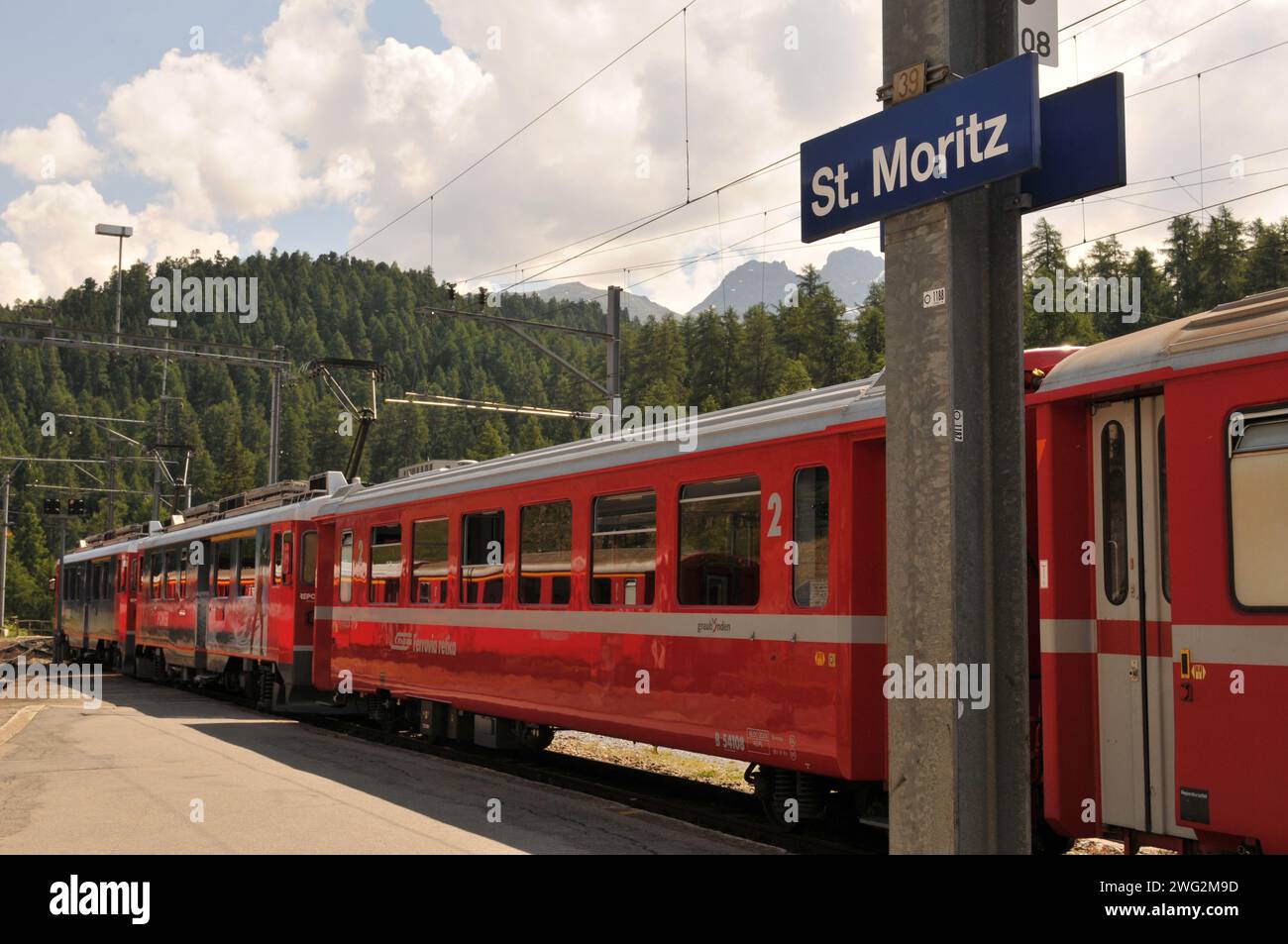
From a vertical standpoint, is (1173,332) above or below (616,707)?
above

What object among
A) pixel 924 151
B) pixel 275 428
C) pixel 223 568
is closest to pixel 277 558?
pixel 223 568

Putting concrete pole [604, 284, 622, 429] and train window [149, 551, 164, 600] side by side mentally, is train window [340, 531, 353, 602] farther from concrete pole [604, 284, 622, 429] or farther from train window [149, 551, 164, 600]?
train window [149, 551, 164, 600]

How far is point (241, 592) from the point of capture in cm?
2175

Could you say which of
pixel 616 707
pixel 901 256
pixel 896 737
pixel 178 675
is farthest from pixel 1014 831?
pixel 178 675

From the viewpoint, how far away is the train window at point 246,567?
21.1 m

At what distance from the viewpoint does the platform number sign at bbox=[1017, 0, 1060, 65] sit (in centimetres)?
475

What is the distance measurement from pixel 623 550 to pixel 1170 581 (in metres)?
5.22

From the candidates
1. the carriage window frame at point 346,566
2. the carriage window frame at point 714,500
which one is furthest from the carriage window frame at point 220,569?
the carriage window frame at point 714,500

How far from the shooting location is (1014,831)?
4.48 metres

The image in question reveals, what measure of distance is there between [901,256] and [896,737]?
1.75m

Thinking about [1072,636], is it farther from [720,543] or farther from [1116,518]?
[720,543]

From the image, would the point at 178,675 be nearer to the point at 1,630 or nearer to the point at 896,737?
the point at 896,737

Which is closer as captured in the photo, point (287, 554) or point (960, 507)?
point (960, 507)

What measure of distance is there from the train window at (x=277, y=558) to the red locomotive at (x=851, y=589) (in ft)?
13.8
